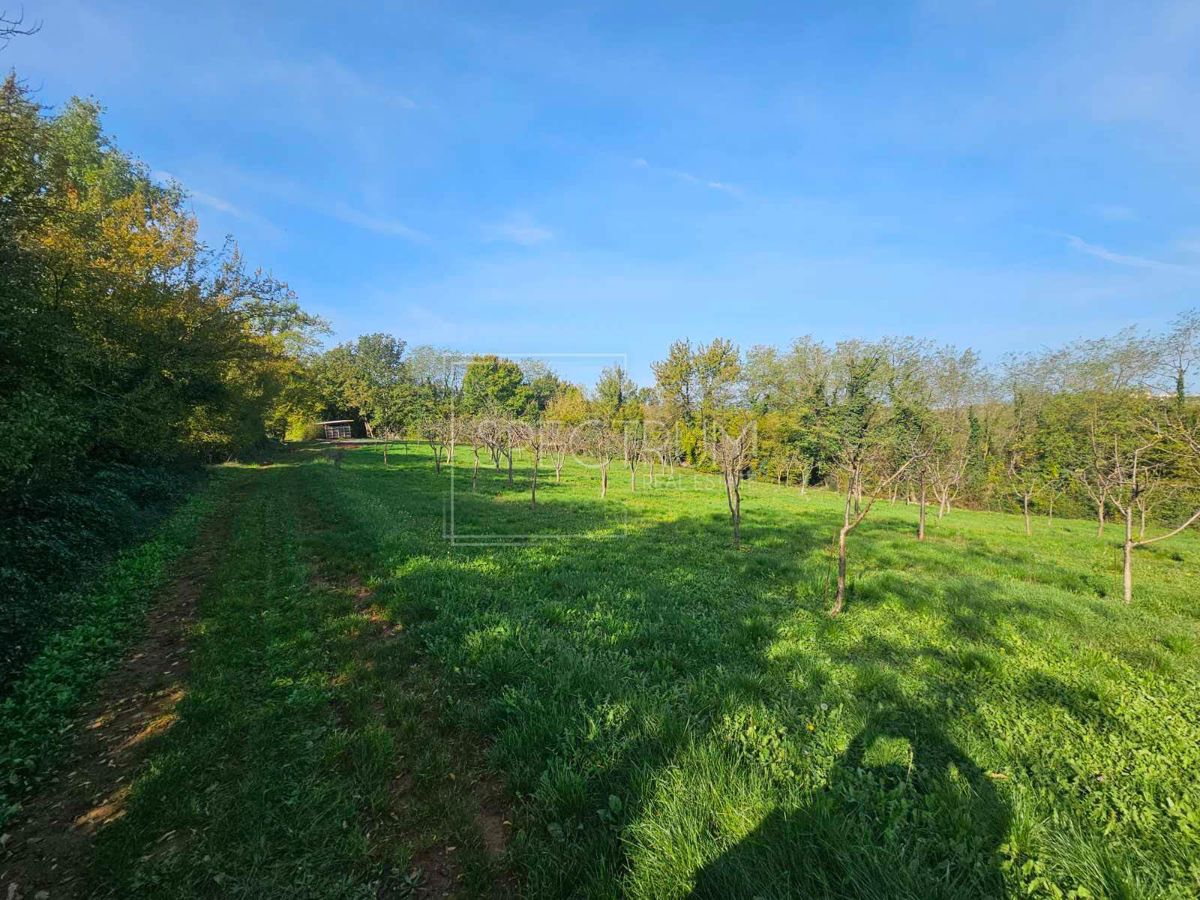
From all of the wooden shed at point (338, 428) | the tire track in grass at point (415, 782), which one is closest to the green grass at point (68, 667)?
the tire track in grass at point (415, 782)

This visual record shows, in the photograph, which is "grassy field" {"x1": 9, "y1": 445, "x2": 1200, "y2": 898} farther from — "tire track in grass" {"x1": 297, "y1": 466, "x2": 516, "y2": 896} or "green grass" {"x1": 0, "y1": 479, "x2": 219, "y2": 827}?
"green grass" {"x1": 0, "y1": 479, "x2": 219, "y2": 827}

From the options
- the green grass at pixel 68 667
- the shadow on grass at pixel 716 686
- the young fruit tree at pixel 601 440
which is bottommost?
the green grass at pixel 68 667

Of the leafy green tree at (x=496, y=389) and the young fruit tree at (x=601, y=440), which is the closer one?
the young fruit tree at (x=601, y=440)

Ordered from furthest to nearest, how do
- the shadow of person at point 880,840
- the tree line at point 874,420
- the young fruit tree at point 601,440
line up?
the young fruit tree at point 601,440 → the tree line at point 874,420 → the shadow of person at point 880,840

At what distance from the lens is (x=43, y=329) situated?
8.38 meters

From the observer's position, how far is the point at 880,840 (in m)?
2.59

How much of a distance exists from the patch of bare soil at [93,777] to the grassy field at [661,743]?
0.58 feet

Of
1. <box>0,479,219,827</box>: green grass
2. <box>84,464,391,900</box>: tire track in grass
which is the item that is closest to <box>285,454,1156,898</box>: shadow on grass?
<box>84,464,391,900</box>: tire track in grass

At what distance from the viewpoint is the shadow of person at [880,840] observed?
2230 mm

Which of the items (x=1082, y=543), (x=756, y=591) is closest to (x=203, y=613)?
(x=756, y=591)

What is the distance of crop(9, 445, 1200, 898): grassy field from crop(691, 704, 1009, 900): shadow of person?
2cm

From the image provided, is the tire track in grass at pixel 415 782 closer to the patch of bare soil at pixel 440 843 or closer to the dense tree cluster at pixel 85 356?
the patch of bare soil at pixel 440 843

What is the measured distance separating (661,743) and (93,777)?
4.42 m

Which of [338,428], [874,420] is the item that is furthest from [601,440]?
[338,428]
